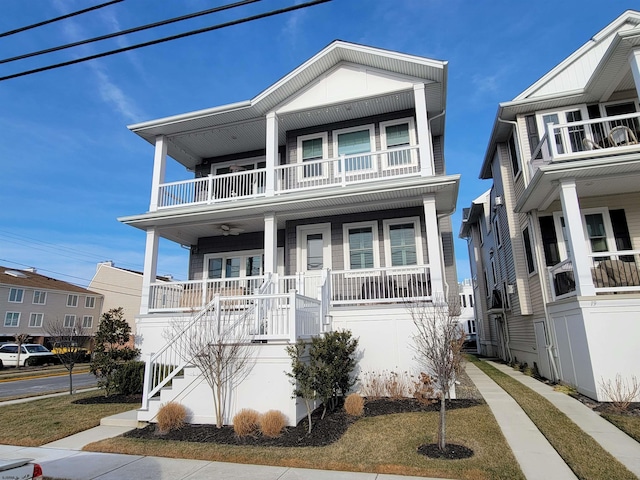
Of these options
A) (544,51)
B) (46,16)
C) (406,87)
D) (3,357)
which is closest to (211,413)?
(46,16)

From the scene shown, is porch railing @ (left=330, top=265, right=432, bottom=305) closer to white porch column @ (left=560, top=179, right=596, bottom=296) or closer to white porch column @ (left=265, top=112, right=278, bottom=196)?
white porch column @ (left=560, top=179, right=596, bottom=296)

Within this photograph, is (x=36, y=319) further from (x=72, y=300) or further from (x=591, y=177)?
(x=591, y=177)

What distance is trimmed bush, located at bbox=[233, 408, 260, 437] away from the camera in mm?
6449

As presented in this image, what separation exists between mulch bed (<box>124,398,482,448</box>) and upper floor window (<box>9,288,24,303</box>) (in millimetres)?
36369

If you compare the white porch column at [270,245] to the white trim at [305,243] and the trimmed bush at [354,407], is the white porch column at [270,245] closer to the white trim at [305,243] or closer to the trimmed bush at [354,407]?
the white trim at [305,243]

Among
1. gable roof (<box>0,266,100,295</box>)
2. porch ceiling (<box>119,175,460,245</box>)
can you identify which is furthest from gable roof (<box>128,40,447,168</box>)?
gable roof (<box>0,266,100,295</box>)

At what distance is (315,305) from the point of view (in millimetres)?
8680

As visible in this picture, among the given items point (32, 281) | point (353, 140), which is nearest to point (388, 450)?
point (353, 140)

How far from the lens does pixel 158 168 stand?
42.4 feet

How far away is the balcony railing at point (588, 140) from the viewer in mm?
9211

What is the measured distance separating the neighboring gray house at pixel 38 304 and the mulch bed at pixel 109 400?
91.4ft

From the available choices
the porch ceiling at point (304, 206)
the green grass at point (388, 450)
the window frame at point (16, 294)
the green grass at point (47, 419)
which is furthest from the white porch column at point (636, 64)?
the window frame at point (16, 294)

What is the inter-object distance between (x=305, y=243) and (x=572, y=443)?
28.5 ft

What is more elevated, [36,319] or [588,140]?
[588,140]
